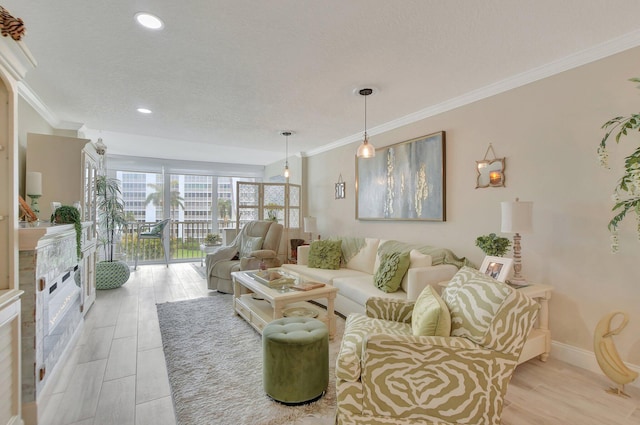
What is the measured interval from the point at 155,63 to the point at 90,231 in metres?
2.44

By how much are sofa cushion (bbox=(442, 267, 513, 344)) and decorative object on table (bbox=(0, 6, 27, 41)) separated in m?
2.65

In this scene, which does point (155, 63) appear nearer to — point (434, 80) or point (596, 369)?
point (434, 80)

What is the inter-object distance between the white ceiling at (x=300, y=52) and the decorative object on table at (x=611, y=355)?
196cm

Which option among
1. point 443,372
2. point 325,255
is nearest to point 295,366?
point 443,372

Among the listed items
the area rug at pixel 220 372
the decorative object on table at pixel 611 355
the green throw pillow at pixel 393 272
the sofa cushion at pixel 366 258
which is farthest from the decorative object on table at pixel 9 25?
the decorative object on table at pixel 611 355

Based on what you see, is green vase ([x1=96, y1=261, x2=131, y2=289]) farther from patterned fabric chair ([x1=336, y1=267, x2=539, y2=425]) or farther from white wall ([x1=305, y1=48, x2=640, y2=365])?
white wall ([x1=305, y1=48, x2=640, y2=365])

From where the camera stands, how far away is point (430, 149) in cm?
356

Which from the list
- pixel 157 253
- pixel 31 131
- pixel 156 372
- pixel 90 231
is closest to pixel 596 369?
pixel 156 372

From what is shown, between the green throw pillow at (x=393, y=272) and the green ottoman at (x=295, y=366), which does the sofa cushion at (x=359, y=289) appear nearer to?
the green throw pillow at (x=393, y=272)

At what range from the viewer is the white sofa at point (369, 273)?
2.76m

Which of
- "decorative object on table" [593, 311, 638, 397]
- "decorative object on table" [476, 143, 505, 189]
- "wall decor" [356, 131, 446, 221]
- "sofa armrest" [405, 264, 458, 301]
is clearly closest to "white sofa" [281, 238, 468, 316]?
Answer: "sofa armrest" [405, 264, 458, 301]

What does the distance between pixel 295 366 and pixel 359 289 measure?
1393 millimetres

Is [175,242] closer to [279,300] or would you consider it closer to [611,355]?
[279,300]

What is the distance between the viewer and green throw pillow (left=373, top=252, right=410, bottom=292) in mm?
3055
